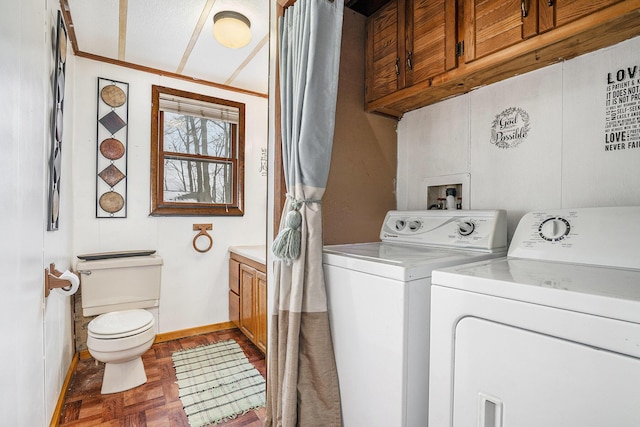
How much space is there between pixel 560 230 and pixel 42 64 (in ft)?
7.42

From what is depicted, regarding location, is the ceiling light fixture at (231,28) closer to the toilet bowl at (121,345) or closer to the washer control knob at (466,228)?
the washer control knob at (466,228)

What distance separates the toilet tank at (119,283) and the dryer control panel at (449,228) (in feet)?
6.43

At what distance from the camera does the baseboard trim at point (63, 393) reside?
66.7 inches

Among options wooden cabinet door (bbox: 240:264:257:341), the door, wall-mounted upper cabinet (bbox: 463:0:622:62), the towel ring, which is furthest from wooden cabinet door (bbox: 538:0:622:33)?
the towel ring

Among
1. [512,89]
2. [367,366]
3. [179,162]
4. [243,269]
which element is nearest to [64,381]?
[243,269]

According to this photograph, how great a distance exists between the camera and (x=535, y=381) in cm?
71

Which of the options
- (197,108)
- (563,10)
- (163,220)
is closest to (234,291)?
(163,220)

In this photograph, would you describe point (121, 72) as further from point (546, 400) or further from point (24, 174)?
point (546, 400)

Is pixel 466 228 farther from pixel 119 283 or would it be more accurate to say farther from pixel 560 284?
pixel 119 283

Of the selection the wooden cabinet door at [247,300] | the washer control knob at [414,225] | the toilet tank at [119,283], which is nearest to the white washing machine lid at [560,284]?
the washer control knob at [414,225]

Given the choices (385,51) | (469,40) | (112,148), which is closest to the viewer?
(469,40)

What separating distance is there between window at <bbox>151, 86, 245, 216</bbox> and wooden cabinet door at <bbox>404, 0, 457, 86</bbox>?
2.07 metres

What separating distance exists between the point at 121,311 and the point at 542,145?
286 cm

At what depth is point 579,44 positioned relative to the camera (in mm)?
1130
